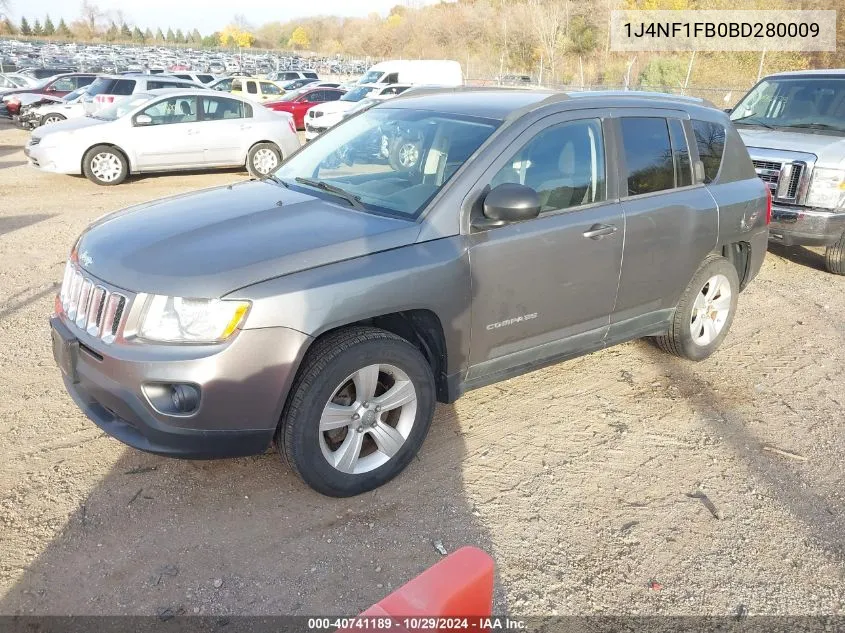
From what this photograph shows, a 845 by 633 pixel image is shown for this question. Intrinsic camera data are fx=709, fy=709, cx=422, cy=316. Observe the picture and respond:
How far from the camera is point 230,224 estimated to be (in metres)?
3.51

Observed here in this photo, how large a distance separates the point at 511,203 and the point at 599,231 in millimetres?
848

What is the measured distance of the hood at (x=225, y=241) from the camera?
10.1ft

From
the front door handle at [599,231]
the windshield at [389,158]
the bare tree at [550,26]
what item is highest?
the bare tree at [550,26]

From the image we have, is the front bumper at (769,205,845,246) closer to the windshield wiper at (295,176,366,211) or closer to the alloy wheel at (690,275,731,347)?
the alloy wheel at (690,275,731,347)

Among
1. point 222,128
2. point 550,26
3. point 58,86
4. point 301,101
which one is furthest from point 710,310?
point 550,26

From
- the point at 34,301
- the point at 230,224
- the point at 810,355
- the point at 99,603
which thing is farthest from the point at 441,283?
the point at 34,301

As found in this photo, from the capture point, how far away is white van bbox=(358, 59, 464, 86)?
22.9 meters

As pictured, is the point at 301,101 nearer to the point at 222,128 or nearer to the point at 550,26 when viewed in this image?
the point at 222,128

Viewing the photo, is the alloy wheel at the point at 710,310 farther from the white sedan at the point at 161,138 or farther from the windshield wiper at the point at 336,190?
the white sedan at the point at 161,138

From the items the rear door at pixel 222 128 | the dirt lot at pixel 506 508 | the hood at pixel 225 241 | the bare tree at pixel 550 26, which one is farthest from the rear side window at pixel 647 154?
the bare tree at pixel 550 26

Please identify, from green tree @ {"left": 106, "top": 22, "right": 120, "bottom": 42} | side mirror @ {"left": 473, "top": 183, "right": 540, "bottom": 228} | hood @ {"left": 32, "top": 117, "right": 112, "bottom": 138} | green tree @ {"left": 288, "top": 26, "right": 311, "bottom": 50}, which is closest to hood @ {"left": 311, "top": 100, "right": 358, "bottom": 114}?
hood @ {"left": 32, "top": 117, "right": 112, "bottom": 138}

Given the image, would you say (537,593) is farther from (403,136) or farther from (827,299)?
(827,299)

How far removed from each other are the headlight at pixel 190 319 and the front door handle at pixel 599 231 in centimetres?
206

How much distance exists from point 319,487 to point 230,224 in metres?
1.36
